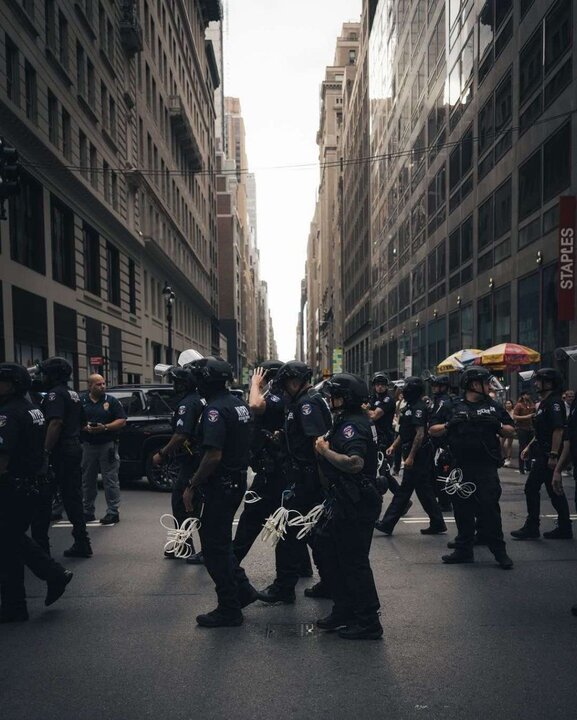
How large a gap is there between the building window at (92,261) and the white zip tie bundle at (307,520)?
852 inches

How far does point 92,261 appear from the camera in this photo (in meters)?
26.0

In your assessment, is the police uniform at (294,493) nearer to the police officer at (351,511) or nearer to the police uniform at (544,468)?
the police officer at (351,511)

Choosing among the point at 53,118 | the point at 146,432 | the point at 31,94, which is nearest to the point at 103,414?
the point at 146,432

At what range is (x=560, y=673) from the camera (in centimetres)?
404

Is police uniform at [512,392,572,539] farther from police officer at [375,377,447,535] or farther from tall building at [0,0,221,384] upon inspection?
tall building at [0,0,221,384]

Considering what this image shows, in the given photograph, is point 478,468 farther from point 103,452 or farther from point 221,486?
point 103,452

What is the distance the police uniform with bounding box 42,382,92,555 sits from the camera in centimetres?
705

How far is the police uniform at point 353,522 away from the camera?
4680 mm

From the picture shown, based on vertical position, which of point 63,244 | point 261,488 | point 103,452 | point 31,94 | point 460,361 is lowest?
point 103,452

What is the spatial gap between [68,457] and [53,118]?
17048 millimetres

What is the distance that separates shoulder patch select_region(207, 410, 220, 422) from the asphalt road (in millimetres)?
1553

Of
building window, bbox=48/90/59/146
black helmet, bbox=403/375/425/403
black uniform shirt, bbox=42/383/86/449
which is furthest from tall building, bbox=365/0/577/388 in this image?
building window, bbox=48/90/59/146

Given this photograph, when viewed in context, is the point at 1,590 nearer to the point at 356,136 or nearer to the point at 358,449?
the point at 358,449

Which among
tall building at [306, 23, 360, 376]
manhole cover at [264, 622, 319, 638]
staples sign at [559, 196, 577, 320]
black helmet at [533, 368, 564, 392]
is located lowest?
manhole cover at [264, 622, 319, 638]
